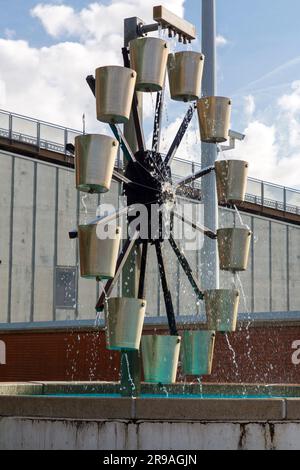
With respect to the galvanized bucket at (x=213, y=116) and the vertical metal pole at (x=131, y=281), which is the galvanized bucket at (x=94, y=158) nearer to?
the vertical metal pole at (x=131, y=281)

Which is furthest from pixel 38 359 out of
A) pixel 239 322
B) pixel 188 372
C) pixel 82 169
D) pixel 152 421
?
pixel 152 421

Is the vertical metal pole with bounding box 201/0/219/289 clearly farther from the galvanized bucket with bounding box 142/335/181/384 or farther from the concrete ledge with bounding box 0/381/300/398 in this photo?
the galvanized bucket with bounding box 142/335/181/384

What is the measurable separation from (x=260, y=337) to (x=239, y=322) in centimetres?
46

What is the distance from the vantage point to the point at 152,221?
400 inches

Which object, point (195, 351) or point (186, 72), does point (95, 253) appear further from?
point (186, 72)

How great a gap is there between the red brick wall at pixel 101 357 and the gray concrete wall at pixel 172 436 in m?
7.06

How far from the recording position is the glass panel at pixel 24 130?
28031 mm

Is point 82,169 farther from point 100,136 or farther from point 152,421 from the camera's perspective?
point 152,421

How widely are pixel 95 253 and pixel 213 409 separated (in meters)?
2.28

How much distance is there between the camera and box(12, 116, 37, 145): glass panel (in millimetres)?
28031

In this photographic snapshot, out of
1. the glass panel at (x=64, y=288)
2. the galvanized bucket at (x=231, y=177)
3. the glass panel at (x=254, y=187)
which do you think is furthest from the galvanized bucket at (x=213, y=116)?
the glass panel at (x=254, y=187)

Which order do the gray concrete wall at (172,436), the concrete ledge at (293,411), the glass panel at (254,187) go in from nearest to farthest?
1. the gray concrete wall at (172,436)
2. the concrete ledge at (293,411)
3. the glass panel at (254,187)

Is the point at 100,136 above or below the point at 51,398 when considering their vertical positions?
above

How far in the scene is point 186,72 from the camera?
10.7m
